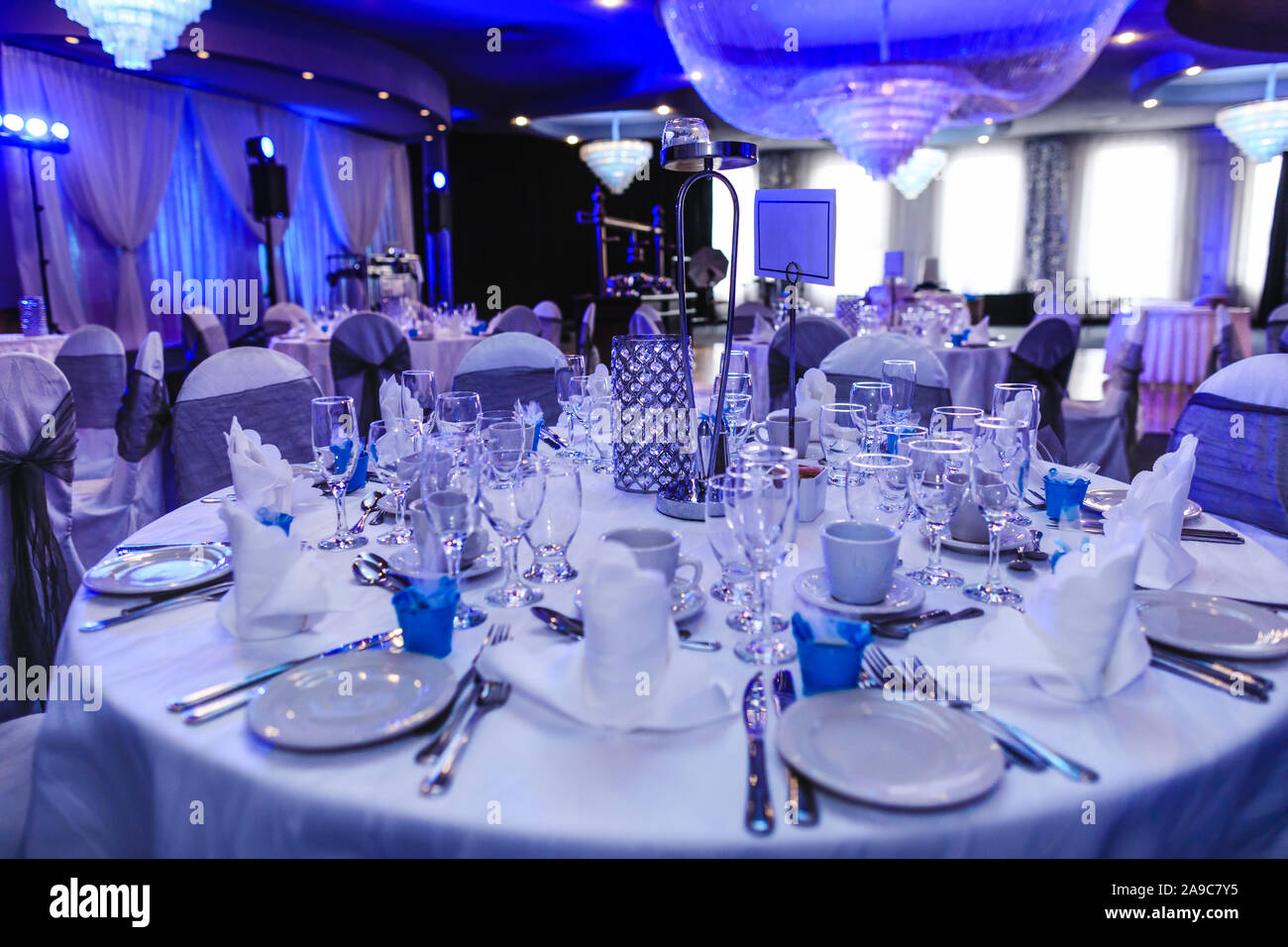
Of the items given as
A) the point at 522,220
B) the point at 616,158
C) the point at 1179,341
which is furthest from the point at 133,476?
the point at 522,220

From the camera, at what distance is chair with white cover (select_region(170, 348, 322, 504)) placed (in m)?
2.07

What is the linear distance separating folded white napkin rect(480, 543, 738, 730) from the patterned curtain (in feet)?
53.4

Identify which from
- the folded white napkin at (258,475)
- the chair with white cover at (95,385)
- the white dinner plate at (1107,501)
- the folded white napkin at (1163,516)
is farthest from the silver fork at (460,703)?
the chair with white cover at (95,385)

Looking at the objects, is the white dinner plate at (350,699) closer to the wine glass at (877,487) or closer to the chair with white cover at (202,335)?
A: the wine glass at (877,487)

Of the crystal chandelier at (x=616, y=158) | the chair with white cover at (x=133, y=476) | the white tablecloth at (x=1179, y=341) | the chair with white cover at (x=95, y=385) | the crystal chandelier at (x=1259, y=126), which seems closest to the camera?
the chair with white cover at (x=133, y=476)

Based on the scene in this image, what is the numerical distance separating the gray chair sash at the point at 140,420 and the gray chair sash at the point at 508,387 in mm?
988

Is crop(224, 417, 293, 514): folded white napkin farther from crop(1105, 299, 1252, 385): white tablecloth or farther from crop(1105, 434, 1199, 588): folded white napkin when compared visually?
crop(1105, 299, 1252, 385): white tablecloth

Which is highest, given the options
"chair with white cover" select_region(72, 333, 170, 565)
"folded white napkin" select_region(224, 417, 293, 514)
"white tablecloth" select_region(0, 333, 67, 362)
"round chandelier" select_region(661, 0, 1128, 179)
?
"round chandelier" select_region(661, 0, 1128, 179)

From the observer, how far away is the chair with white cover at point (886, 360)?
8.62 feet

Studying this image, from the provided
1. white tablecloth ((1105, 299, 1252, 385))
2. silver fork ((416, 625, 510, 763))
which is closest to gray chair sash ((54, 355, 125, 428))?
silver fork ((416, 625, 510, 763))

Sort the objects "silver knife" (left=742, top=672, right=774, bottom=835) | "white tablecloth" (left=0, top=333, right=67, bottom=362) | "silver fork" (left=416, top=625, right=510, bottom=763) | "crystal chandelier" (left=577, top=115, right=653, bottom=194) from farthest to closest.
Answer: "crystal chandelier" (left=577, top=115, right=653, bottom=194)
"white tablecloth" (left=0, top=333, right=67, bottom=362)
"silver fork" (left=416, top=625, right=510, bottom=763)
"silver knife" (left=742, top=672, right=774, bottom=835)

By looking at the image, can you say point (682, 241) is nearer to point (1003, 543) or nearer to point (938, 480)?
point (938, 480)

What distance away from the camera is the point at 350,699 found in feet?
2.84

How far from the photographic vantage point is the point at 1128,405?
4.34 metres
